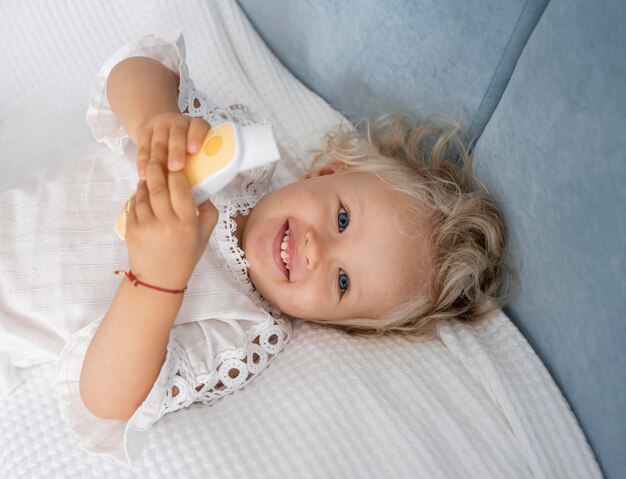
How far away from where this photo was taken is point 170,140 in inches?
34.7

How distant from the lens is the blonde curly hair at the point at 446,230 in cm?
117

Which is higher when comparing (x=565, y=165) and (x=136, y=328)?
(x=565, y=165)

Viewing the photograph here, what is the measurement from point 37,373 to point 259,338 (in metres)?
0.36

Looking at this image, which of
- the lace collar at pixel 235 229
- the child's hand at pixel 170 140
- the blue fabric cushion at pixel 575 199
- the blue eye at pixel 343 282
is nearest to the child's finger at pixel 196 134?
the child's hand at pixel 170 140

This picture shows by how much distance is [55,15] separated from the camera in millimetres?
1507

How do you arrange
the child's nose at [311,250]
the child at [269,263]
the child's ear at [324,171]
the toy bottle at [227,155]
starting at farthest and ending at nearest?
the child's ear at [324,171] < the child's nose at [311,250] < the child at [269,263] < the toy bottle at [227,155]

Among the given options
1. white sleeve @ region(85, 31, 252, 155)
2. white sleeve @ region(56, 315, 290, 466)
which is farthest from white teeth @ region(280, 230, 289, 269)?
white sleeve @ region(85, 31, 252, 155)

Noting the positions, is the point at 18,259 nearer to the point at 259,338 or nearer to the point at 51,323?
the point at 51,323

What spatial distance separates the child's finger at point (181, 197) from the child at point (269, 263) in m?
0.06

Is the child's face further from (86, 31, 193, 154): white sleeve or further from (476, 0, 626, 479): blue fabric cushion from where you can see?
(86, 31, 193, 154): white sleeve

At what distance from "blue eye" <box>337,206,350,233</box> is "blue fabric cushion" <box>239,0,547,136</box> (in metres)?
0.28

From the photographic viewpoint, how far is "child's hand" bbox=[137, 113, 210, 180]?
853 mm

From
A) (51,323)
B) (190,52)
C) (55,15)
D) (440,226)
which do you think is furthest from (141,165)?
(55,15)

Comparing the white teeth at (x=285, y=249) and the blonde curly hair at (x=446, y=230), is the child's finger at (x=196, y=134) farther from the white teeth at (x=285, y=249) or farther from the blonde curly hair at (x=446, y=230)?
the blonde curly hair at (x=446, y=230)
